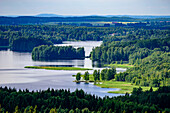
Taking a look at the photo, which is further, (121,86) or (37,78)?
(37,78)

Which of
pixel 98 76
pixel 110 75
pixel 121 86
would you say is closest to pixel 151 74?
pixel 110 75

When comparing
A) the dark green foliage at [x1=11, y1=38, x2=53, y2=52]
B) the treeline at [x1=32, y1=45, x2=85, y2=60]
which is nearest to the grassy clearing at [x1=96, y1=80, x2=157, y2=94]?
the treeline at [x1=32, y1=45, x2=85, y2=60]

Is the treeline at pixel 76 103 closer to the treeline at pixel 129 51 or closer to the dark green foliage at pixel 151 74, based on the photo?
the dark green foliage at pixel 151 74

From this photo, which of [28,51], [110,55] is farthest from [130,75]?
[28,51]

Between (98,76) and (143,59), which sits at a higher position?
(143,59)

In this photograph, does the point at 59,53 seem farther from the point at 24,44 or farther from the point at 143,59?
the point at 143,59

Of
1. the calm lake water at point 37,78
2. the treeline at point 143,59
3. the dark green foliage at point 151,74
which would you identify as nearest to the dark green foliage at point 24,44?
the treeline at point 143,59

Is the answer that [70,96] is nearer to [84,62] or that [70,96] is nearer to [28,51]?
[84,62]

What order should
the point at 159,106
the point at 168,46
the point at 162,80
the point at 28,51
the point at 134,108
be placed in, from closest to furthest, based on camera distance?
the point at 134,108, the point at 159,106, the point at 162,80, the point at 168,46, the point at 28,51
